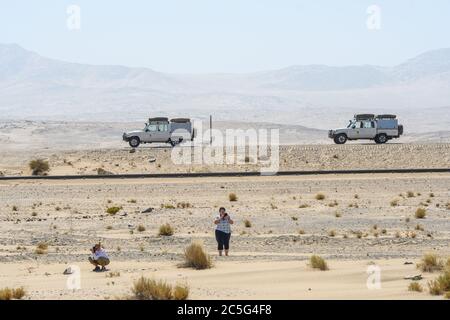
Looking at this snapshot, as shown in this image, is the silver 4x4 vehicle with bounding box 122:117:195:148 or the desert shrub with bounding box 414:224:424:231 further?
the silver 4x4 vehicle with bounding box 122:117:195:148

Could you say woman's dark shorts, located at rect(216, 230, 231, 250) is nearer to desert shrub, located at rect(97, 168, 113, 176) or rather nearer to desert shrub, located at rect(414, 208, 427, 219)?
desert shrub, located at rect(414, 208, 427, 219)

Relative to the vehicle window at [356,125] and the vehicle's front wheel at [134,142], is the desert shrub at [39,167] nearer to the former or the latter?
the vehicle's front wheel at [134,142]

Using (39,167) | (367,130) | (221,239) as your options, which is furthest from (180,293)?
(367,130)

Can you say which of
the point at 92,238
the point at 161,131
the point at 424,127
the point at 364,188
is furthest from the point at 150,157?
the point at 424,127

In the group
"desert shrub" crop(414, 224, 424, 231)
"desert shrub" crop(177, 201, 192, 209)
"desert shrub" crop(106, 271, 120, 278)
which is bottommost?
"desert shrub" crop(177, 201, 192, 209)

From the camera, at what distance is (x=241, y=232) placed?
27.1 metres

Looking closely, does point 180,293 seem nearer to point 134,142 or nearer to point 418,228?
point 418,228

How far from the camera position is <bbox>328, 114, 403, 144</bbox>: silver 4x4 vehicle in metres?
59.5

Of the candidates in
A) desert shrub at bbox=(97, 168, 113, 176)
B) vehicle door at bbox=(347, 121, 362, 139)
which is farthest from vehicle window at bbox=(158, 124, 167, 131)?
vehicle door at bbox=(347, 121, 362, 139)

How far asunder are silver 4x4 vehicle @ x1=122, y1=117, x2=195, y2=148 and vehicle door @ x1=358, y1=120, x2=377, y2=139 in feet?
35.8

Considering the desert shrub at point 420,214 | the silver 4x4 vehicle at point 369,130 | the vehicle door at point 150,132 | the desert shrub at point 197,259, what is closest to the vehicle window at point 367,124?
the silver 4x4 vehicle at point 369,130

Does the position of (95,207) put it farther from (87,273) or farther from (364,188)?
(87,273)

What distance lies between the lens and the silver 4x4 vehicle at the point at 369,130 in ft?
195
